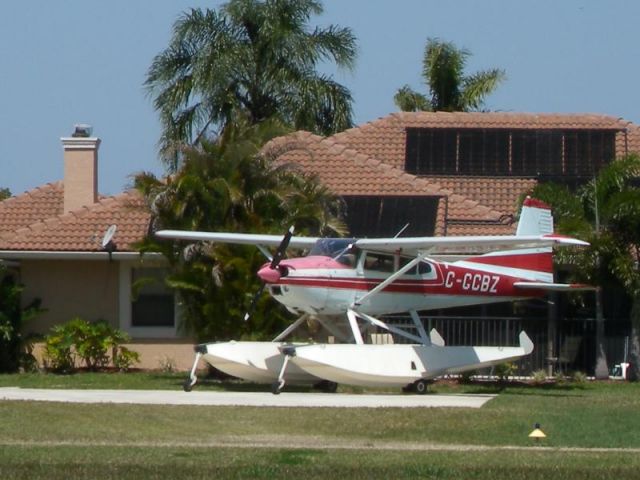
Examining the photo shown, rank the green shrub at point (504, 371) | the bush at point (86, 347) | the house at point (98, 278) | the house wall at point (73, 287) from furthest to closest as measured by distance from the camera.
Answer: the house wall at point (73, 287), the house at point (98, 278), the bush at point (86, 347), the green shrub at point (504, 371)

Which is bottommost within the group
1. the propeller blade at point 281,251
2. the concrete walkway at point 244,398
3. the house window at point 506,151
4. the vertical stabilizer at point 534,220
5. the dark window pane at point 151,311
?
the concrete walkway at point 244,398

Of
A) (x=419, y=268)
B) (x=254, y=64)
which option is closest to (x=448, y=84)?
(x=254, y=64)

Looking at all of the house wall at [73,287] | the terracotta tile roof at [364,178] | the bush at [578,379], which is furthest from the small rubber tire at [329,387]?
the house wall at [73,287]

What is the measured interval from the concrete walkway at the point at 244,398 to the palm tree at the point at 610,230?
15.5 feet

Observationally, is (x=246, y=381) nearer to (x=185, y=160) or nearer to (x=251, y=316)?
(x=251, y=316)

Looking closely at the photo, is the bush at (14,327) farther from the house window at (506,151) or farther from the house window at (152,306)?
the house window at (506,151)

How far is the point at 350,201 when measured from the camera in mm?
30594

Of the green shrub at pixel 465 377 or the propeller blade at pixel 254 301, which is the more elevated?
the propeller blade at pixel 254 301

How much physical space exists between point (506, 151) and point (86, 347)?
39.7ft

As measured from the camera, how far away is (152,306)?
29.3 metres

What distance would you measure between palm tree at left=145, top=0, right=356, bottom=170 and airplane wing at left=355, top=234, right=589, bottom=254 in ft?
62.6

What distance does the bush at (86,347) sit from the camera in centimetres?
2777

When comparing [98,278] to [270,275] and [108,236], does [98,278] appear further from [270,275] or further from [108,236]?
[270,275]

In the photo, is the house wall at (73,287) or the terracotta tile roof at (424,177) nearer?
the house wall at (73,287)
